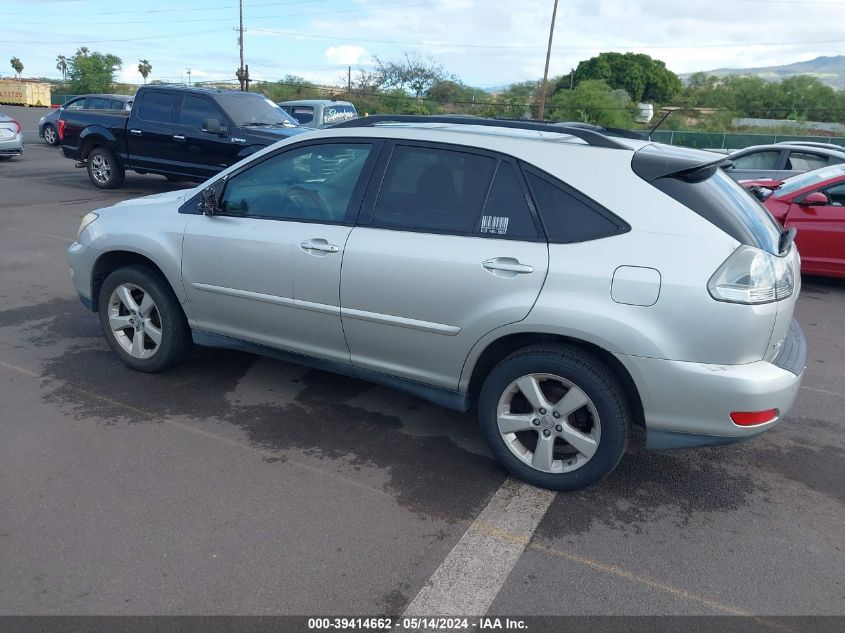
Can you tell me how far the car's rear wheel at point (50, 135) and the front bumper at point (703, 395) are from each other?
2283 cm

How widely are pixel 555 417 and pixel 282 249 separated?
1.79 m

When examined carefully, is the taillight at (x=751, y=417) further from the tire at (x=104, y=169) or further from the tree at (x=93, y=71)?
the tree at (x=93, y=71)

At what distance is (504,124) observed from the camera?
12.7 ft

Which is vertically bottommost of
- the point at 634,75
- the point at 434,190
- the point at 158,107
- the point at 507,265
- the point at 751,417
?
the point at 751,417

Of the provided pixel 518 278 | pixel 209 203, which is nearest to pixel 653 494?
pixel 518 278

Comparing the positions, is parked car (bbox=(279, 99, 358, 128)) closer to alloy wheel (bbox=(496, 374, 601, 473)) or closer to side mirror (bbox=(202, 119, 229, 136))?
side mirror (bbox=(202, 119, 229, 136))

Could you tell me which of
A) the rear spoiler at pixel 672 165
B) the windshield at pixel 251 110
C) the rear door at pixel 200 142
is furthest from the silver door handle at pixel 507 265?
the windshield at pixel 251 110

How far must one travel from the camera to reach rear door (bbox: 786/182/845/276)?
7.79m

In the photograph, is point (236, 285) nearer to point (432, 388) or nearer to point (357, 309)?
point (357, 309)

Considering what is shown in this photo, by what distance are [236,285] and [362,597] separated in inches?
84.6

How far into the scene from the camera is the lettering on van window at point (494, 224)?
3436mm

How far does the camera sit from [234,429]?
4074mm

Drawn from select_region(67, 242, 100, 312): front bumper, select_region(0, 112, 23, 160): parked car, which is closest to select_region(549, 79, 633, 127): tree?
select_region(0, 112, 23, 160): parked car

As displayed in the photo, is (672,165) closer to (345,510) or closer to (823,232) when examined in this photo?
(345,510)
